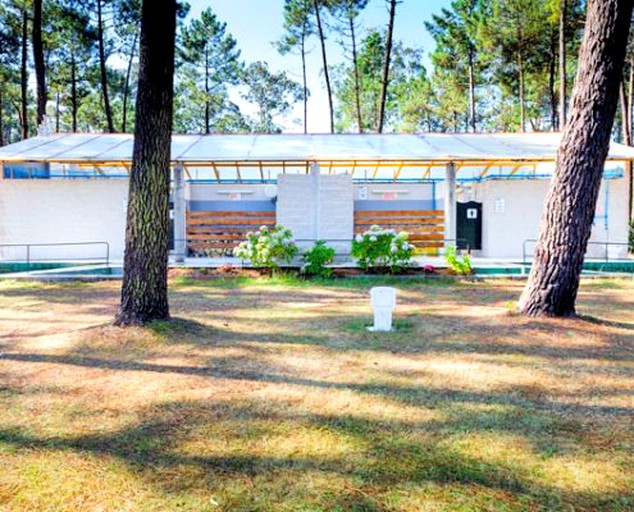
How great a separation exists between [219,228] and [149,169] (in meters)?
8.14

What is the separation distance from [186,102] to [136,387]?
91.5ft

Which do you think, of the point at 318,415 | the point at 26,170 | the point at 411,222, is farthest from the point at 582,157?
the point at 26,170

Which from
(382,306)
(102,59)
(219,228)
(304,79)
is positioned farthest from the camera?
(304,79)

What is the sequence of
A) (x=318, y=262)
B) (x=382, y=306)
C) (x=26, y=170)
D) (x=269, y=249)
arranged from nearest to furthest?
1. (x=382, y=306)
2. (x=318, y=262)
3. (x=269, y=249)
4. (x=26, y=170)

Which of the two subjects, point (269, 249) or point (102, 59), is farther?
point (102, 59)

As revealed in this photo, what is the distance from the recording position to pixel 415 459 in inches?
95.9

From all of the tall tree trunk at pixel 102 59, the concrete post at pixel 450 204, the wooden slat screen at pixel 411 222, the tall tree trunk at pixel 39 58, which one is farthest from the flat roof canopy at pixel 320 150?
the tall tree trunk at pixel 102 59

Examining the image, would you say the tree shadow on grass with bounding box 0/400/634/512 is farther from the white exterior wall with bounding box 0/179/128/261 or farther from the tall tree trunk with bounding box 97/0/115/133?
the tall tree trunk with bounding box 97/0/115/133

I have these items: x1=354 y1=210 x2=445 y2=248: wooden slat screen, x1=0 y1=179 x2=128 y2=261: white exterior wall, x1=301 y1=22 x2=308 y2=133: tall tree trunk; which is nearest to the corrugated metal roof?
x1=0 y1=179 x2=128 y2=261: white exterior wall

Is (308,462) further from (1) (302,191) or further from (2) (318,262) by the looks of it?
(1) (302,191)

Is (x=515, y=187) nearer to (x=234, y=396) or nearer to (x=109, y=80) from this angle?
(x=234, y=396)

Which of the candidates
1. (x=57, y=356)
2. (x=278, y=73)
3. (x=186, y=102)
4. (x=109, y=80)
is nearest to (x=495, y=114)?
(x=278, y=73)

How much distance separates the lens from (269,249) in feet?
32.9

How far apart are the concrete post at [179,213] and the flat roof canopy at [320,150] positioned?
0.31 m
